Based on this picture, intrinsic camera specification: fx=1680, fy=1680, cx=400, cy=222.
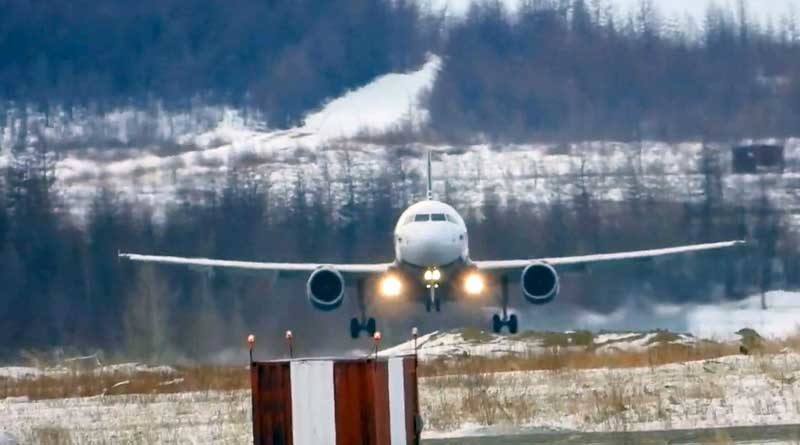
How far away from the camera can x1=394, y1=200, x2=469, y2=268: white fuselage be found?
41.0 m

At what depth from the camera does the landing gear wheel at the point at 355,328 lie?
4547cm

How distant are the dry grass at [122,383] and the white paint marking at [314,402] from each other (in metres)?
19.3

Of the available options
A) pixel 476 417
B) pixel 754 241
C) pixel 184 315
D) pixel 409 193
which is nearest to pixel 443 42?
pixel 409 193

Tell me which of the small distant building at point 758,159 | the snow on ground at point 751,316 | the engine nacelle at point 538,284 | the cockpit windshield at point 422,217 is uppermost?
the small distant building at point 758,159

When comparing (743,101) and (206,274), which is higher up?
(743,101)

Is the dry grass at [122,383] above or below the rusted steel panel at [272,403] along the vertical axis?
below

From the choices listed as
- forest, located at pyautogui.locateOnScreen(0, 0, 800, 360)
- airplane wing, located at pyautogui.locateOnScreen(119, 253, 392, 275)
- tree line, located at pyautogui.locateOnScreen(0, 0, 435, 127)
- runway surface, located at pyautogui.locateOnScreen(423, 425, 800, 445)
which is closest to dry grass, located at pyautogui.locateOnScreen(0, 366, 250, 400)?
airplane wing, located at pyautogui.locateOnScreen(119, 253, 392, 275)

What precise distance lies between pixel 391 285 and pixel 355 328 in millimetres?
2451

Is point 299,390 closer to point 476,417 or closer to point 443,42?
point 476,417

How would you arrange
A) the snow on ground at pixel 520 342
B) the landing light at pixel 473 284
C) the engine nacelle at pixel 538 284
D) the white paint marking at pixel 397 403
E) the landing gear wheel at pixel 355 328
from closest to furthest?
the white paint marking at pixel 397 403
the snow on ground at pixel 520 342
the landing light at pixel 473 284
the engine nacelle at pixel 538 284
the landing gear wheel at pixel 355 328

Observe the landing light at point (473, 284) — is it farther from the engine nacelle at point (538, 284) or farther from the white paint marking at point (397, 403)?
the white paint marking at point (397, 403)

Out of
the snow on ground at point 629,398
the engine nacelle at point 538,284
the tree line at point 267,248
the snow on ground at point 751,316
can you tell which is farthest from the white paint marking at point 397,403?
the snow on ground at point 751,316

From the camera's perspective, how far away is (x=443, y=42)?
81375mm

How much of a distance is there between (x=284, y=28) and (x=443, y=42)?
15626mm
